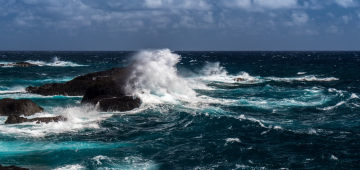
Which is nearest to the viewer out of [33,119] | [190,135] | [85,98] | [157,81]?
[190,135]

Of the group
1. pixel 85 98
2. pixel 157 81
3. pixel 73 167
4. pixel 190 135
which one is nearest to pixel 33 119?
pixel 85 98

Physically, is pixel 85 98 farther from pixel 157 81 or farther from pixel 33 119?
pixel 157 81

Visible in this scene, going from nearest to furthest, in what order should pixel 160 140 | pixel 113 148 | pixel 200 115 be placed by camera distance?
pixel 113 148 → pixel 160 140 → pixel 200 115

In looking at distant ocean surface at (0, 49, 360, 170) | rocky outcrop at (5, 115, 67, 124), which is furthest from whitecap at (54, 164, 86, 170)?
rocky outcrop at (5, 115, 67, 124)

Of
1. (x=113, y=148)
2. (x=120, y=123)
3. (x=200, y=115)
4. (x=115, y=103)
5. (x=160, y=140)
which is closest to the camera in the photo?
(x=113, y=148)

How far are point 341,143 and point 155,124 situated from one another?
35.6 ft

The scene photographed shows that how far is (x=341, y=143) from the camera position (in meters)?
19.3

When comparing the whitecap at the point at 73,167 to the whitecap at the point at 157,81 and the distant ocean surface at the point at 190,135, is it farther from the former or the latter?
the whitecap at the point at 157,81

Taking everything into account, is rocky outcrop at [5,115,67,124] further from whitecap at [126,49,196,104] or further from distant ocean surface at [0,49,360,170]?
whitecap at [126,49,196,104]

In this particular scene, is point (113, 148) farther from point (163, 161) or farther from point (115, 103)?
point (115, 103)

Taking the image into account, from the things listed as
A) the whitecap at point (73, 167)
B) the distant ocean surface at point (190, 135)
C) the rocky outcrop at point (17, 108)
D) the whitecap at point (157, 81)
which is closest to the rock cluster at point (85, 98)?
the rocky outcrop at point (17, 108)

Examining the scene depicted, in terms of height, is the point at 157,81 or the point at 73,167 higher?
the point at 157,81

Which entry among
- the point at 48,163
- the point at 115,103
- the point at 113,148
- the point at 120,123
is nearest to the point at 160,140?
the point at 113,148

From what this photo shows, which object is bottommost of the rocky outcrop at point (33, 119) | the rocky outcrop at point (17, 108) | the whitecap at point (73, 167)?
the whitecap at point (73, 167)
